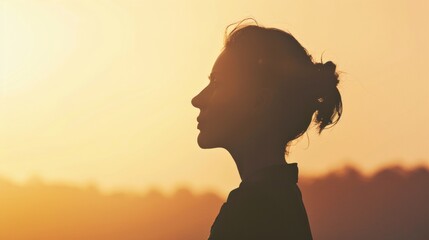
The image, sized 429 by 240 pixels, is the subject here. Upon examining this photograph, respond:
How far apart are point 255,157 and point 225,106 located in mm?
336

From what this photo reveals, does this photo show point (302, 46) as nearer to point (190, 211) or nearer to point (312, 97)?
point (312, 97)

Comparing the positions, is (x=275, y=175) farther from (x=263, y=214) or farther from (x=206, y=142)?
(x=206, y=142)

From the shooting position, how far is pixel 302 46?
230 inches

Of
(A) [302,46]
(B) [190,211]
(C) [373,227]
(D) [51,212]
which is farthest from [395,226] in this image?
(A) [302,46]

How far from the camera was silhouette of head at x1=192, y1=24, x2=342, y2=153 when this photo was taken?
Result: 18.5 feet

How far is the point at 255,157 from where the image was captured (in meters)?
5.64

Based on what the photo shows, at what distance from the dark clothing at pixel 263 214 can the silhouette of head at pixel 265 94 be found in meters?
0.36

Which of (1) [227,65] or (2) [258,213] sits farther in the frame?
(1) [227,65]

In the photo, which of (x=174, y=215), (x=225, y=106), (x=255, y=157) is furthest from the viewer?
(x=174, y=215)

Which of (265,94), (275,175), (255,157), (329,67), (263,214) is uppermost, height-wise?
(329,67)

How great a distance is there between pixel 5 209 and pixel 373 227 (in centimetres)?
3172

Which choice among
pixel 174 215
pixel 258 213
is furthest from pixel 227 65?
pixel 174 215

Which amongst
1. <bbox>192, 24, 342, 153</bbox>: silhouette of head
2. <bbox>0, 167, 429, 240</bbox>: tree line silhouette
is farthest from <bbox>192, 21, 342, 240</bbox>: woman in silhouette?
<bbox>0, 167, 429, 240</bbox>: tree line silhouette

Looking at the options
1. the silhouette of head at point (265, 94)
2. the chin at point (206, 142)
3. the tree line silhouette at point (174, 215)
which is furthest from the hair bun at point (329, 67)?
the tree line silhouette at point (174, 215)
